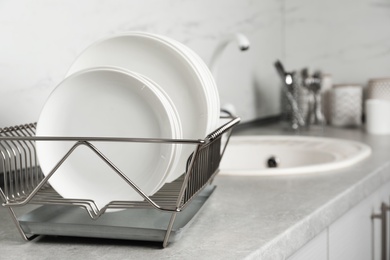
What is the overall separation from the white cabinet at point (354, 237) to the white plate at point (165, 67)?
0.82 feet

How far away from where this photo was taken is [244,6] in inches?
79.5

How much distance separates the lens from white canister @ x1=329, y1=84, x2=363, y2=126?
6.96 ft

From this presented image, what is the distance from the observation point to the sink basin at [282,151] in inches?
62.0

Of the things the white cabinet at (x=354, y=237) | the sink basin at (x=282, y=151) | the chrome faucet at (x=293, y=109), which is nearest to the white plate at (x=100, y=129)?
the white cabinet at (x=354, y=237)

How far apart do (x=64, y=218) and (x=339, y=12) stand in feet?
5.97

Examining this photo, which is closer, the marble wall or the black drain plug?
the marble wall

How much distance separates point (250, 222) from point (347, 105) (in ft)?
4.53

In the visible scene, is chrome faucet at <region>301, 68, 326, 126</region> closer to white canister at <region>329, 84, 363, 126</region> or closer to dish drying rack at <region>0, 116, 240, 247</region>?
white canister at <region>329, 84, 363, 126</region>

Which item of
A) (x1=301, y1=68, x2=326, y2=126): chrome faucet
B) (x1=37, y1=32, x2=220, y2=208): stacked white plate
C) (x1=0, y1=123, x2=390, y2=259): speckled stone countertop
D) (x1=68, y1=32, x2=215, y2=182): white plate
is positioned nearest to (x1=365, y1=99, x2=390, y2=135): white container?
(x1=301, y1=68, x2=326, y2=126): chrome faucet

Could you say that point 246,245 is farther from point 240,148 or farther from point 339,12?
point 339,12

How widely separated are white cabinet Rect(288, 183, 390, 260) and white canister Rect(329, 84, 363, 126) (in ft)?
2.46

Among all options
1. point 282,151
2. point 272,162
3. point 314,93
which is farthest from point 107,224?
point 314,93

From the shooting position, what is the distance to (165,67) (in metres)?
0.92

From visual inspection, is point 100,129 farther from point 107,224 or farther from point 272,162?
point 272,162
